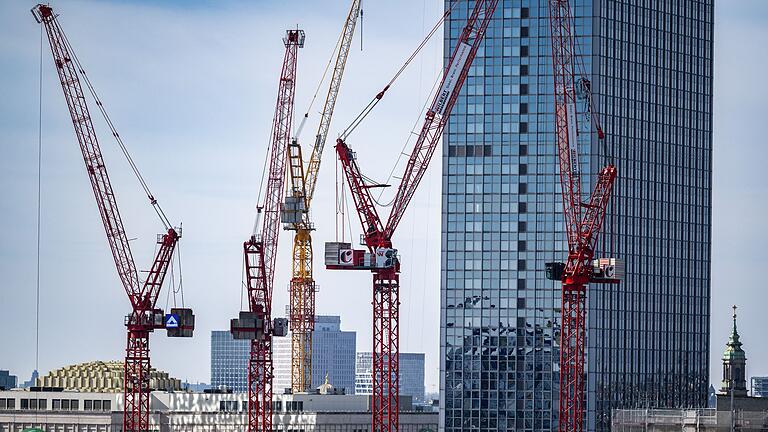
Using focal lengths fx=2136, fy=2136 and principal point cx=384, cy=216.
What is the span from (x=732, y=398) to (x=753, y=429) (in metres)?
3.22

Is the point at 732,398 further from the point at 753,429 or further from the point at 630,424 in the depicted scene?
the point at 630,424

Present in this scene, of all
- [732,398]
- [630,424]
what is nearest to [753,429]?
[732,398]

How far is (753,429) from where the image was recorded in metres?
184

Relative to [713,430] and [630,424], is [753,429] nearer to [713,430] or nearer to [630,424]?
[713,430]

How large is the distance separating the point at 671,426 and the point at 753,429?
9909 millimetres

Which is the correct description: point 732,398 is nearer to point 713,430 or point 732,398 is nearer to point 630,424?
point 713,430

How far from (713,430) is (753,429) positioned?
3.59 m

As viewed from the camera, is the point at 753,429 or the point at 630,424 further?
the point at 630,424

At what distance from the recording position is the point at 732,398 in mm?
184750

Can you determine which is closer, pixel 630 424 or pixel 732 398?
pixel 732 398

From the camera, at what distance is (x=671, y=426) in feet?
629

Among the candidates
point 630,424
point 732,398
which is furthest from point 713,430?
point 630,424

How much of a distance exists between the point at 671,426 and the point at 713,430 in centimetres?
686

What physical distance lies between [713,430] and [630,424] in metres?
15.3
